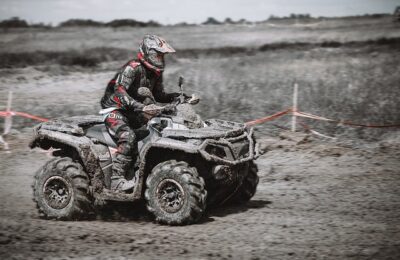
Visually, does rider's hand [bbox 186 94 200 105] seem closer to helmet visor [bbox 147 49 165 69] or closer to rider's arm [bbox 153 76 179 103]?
rider's arm [bbox 153 76 179 103]

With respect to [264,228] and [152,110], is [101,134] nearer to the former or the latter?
[152,110]

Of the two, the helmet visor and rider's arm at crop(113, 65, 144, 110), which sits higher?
the helmet visor

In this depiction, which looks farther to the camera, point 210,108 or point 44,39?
point 44,39

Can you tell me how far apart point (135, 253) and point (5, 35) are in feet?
132

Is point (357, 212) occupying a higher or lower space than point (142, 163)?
lower

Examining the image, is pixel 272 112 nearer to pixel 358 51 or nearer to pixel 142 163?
pixel 142 163

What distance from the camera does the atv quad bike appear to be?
7.87m

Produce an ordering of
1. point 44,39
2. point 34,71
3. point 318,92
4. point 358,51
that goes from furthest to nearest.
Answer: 1. point 44,39
2. point 358,51
3. point 34,71
4. point 318,92

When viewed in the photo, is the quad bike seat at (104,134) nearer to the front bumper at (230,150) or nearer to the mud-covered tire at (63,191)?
the mud-covered tire at (63,191)

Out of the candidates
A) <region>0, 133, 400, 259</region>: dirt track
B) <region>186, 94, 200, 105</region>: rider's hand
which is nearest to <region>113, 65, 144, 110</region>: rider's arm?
<region>186, 94, 200, 105</region>: rider's hand

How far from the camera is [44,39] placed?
42.8 m

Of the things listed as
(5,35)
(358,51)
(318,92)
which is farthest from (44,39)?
(318,92)

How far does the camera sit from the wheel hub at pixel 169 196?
7914mm

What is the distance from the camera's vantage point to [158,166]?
8.02 m
